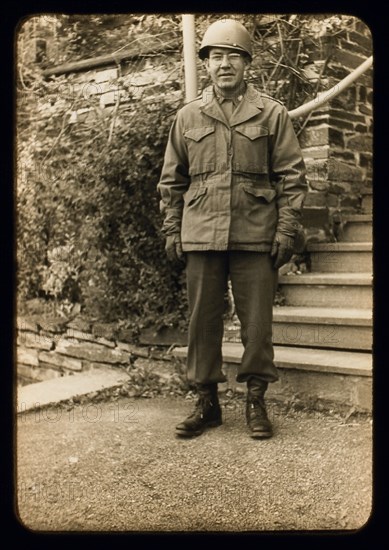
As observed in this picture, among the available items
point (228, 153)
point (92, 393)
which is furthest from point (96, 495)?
point (228, 153)

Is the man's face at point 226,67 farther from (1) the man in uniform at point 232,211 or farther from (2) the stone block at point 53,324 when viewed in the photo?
(2) the stone block at point 53,324

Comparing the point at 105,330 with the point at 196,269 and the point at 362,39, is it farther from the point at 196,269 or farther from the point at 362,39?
the point at 362,39

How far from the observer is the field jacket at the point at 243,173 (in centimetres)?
340

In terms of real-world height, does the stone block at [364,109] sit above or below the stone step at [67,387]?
above

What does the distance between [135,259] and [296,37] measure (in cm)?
173

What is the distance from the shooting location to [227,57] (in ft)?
10.8

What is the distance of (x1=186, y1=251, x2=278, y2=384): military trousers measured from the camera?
3.49 metres

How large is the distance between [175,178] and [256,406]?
50.4 inches

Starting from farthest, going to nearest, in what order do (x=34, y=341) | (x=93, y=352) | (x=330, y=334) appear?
(x=93, y=352), (x=34, y=341), (x=330, y=334)

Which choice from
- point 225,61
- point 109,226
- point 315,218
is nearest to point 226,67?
point 225,61

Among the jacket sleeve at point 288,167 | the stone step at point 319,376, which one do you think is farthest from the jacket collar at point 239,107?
the stone step at point 319,376

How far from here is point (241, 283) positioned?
352 centimetres

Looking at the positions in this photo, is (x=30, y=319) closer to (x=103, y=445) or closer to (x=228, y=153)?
(x=103, y=445)

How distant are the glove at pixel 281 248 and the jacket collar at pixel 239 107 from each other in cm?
62
